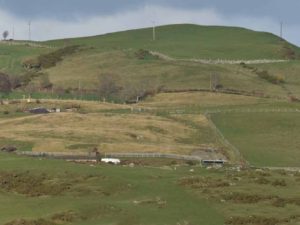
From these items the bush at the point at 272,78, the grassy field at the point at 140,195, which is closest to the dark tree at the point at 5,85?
the bush at the point at 272,78

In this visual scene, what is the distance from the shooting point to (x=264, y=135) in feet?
349

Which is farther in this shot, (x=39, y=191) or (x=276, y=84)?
(x=276, y=84)

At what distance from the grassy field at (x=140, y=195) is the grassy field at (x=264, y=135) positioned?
2188 centimetres

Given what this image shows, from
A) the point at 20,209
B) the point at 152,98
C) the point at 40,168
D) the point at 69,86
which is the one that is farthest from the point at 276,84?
the point at 20,209

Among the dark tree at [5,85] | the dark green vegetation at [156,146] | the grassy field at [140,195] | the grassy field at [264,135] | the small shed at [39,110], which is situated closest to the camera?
the grassy field at [140,195]

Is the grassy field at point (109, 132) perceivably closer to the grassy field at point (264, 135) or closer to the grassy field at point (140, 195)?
the grassy field at point (264, 135)

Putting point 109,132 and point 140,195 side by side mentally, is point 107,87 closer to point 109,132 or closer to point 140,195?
point 109,132

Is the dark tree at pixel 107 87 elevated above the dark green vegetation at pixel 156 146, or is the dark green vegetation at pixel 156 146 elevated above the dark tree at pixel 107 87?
the dark tree at pixel 107 87

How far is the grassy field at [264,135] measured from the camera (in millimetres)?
87750

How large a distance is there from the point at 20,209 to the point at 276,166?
133 feet

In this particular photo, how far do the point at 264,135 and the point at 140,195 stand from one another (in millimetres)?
57470

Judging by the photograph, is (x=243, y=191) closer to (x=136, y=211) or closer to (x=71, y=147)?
(x=136, y=211)

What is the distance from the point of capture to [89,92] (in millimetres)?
179500

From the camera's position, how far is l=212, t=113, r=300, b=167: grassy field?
87750mm
